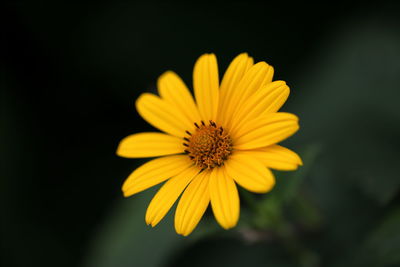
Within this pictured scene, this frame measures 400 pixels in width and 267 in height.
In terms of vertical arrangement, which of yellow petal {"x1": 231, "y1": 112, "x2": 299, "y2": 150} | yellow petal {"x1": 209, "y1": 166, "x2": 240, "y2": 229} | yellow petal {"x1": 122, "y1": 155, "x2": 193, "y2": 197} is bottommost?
yellow petal {"x1": 209, "y1": 166, "x2": 240, "y2": 229}

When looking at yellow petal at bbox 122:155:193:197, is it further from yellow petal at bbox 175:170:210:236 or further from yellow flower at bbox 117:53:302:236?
yellow petal at bbox 175:170:210:236

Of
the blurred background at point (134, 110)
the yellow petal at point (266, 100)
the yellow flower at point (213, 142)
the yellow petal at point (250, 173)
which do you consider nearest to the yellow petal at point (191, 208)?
the yellow flower at point (213, 142)

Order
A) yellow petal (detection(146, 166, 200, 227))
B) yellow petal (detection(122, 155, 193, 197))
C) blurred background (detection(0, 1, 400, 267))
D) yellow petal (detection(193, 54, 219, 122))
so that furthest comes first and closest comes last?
blurred background (detection(0, 1, 400, 267)), yellow petal (detection(193, 54, 219, 122)), yellow petal (detection(122, 155, 193, 197)), yellow petal (detection(146, 166, 200, 227))

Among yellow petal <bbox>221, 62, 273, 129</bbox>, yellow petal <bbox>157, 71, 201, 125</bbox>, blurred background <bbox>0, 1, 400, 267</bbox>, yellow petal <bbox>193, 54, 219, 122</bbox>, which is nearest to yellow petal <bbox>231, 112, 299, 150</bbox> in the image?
yellow petal <bbox>221, 62, 273, 129</bbox>

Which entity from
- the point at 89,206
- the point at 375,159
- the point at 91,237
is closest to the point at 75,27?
the point at 89,206

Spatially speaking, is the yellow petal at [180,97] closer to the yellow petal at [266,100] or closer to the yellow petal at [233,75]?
the yellow petal at [233,75]

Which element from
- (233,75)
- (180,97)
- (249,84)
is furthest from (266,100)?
(180,97)

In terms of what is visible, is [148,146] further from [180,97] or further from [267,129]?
[267,129]
